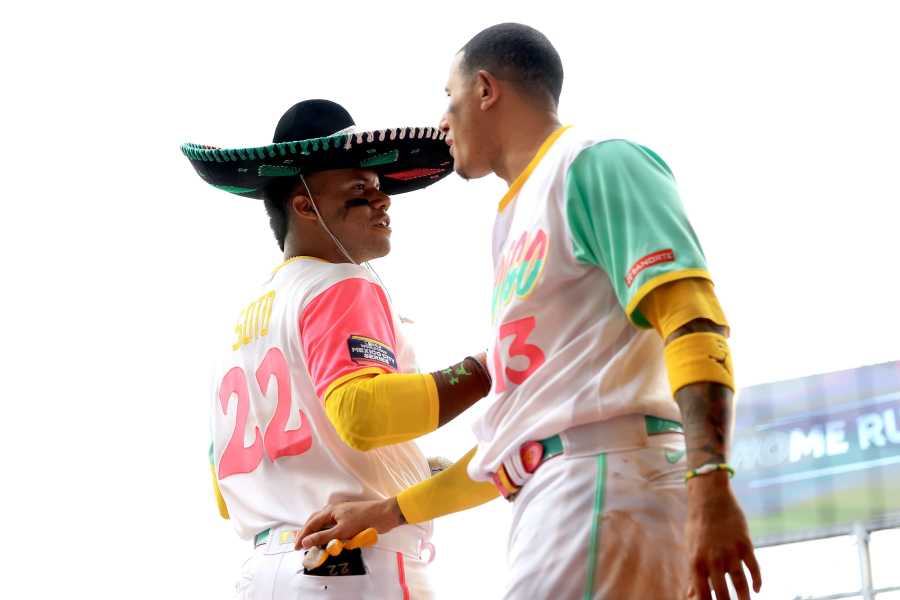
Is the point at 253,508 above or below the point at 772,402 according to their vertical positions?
below

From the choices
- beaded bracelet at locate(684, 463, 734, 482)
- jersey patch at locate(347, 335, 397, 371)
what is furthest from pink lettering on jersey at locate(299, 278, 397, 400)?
beaded bracelet at locate(684, 463, 734, 482)

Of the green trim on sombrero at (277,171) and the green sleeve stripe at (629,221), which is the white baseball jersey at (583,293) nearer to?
the green sleeve stripe at (629,221)

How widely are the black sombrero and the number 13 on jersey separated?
822 millimetres

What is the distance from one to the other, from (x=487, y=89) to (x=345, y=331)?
0.47 metres

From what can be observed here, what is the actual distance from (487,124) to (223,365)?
2.53 feet

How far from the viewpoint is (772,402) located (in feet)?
31.3

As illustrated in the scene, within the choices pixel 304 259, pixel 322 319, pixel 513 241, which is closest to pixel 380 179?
pixel 304 259

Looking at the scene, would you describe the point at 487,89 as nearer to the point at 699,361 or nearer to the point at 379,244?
the point at 379,244

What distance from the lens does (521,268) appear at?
65.1 inches

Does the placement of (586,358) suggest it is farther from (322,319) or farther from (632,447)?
(322,319)

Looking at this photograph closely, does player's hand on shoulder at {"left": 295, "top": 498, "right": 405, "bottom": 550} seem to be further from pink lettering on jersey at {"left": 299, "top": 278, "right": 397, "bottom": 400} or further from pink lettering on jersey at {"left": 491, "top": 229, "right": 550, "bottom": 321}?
pink lettering on jersey at {"left": 491, "top": 229, "right": 550, "bottom": 321}

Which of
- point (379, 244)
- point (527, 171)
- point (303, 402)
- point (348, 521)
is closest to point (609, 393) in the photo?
point (527, 171)

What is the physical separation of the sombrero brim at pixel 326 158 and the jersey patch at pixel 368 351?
42 centimetres

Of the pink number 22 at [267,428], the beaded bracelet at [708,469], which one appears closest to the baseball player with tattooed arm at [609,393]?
the beaded bracelet at [708,469]
